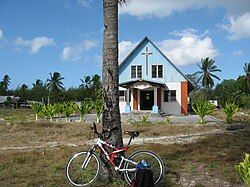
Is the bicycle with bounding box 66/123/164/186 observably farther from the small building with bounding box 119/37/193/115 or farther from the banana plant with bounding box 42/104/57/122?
the small building with bounding box 119/37/193/115

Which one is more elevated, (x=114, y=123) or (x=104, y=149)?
(x=114, y=123)

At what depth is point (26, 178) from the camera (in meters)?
7.69

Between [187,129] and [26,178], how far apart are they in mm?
10541

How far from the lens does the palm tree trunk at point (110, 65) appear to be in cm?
742

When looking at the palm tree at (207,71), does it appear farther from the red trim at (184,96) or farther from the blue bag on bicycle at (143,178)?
the blue bag on bicycle at (143,178)

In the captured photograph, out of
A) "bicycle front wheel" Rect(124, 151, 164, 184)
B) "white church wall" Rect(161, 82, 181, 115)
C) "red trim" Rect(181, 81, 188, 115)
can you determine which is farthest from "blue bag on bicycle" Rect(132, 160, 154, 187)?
"red trim" Rect(181, 81, 188, 115)

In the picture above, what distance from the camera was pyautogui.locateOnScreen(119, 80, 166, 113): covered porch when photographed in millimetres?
35000

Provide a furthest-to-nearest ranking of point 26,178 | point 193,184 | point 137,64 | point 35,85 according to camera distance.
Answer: point 35,85
point 137,64
point 26,178
point 193,184

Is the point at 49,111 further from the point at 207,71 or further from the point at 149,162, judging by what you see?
the point at 207,71

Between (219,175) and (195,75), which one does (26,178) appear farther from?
(195,75)

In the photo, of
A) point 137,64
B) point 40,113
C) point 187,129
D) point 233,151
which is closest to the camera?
point 233,151

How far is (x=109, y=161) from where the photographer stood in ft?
23.4

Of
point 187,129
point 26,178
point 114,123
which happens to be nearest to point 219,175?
point 114,123

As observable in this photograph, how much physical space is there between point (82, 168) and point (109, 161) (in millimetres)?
569
